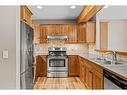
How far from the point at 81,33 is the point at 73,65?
1.34 m

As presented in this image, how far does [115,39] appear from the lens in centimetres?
772

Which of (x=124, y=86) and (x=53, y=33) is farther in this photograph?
(x=53, y=33)

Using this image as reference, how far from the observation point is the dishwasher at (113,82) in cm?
256

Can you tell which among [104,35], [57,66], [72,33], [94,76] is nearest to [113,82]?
[94,76]

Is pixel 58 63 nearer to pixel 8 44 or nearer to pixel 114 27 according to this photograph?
pixel 114 27

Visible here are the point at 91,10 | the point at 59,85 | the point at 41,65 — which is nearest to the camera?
the point at 91,10

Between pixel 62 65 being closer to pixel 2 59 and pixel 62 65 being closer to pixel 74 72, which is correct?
pixel 74 72

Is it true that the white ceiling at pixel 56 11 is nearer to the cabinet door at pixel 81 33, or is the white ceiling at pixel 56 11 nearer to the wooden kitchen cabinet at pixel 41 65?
the cabinet door at pixel 81 33

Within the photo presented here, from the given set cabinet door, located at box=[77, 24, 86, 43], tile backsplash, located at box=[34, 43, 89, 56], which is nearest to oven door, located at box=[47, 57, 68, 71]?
tile backsplash, located at box=[34, 43, 89, 56]

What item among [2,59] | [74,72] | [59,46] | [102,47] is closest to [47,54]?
[59,46]

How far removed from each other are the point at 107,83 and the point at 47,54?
5413 mm

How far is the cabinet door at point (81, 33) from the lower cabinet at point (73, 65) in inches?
28.7

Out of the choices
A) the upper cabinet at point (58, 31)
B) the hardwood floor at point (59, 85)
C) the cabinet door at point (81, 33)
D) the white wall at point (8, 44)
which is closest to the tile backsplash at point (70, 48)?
the upper cabinet at point (58, 31)

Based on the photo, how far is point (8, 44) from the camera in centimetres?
262
